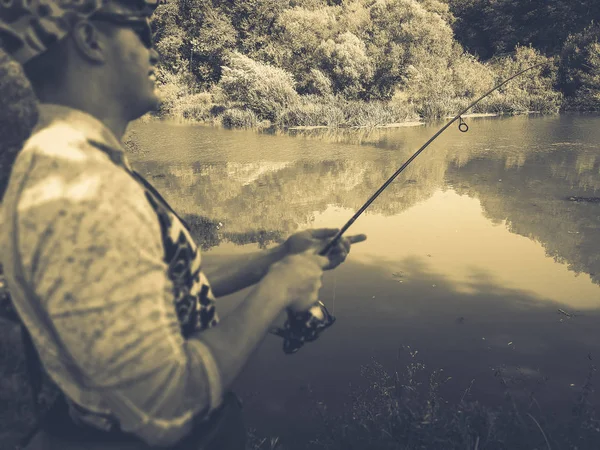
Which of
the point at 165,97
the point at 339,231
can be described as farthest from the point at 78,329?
the point at 165,97

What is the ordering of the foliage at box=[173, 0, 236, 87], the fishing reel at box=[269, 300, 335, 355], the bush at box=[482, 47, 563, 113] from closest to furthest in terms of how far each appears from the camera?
the fishing reel at box=[269, 300, 335, 355] < the bush at box=[482, 47, 563, 113] < the foliage at box=[173, 0, 236, 87]

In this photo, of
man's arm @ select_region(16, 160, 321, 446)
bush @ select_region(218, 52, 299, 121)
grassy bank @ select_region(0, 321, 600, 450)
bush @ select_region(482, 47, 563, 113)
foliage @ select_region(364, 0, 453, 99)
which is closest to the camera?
man's arm @ select_region(16, 160, 321, 446)

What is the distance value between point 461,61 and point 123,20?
23.8 m

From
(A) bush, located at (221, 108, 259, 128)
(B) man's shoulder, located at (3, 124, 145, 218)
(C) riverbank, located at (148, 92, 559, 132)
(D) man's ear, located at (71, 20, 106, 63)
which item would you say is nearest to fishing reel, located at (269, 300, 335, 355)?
(B) man's shoulder, located at (3, 124, 145, 218)

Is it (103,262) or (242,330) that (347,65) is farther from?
(103,262)

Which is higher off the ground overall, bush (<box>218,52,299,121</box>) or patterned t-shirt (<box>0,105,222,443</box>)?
patterned t-shirt (<box>0,105,222,443</box>)

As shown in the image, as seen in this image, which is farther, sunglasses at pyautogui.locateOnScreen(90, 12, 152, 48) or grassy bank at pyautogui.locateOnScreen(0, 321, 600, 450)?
grassy bank at pyautogui.locateOnScreen(0, 321, 600, 450)

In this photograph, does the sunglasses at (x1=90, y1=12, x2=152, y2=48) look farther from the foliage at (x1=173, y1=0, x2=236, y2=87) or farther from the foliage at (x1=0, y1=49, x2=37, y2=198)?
the foliage at (x1=173, y1=0, x2=236, y2=87)

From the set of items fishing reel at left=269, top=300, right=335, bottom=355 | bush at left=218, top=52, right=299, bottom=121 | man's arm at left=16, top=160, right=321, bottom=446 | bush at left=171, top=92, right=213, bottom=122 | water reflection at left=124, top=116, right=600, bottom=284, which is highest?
man's arm at left=16, top=160, right=321, bottom=446

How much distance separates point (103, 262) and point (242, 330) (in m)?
0.31

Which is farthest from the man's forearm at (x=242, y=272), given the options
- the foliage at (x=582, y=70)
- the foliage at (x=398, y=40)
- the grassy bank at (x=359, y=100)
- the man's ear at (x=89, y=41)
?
the foliage at (x=582, y=70)

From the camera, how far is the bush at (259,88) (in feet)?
53.6

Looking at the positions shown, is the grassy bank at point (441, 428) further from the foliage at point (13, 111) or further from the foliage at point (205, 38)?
the foliage at point (205, 38)

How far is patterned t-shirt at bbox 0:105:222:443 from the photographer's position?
772 mm
